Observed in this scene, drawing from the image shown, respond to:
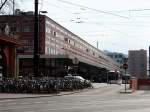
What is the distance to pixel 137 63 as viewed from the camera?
198 m

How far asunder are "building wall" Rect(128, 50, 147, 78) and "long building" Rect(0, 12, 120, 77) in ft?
120

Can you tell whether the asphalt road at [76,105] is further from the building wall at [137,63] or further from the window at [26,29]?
the building wall at [137,63]

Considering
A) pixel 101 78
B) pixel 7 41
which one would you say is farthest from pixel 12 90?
pixel 101 78

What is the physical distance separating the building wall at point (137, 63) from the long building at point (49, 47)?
36715 millimetres

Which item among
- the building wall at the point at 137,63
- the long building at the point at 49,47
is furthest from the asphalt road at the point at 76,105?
the building wall at the point at 137,63

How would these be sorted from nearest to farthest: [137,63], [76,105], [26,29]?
[76,105], [26,29], [137,63]

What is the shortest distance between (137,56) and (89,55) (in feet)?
107

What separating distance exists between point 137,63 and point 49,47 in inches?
3311

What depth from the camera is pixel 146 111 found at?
21953 mm

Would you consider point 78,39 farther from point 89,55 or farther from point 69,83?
point 69,83

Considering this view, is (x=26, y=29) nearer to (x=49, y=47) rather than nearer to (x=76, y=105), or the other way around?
(x=49, y=47)

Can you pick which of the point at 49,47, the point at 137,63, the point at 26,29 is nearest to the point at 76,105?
the point at 49,47

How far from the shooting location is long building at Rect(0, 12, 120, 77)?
91.2 metres

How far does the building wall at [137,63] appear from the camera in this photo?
19138 cm
